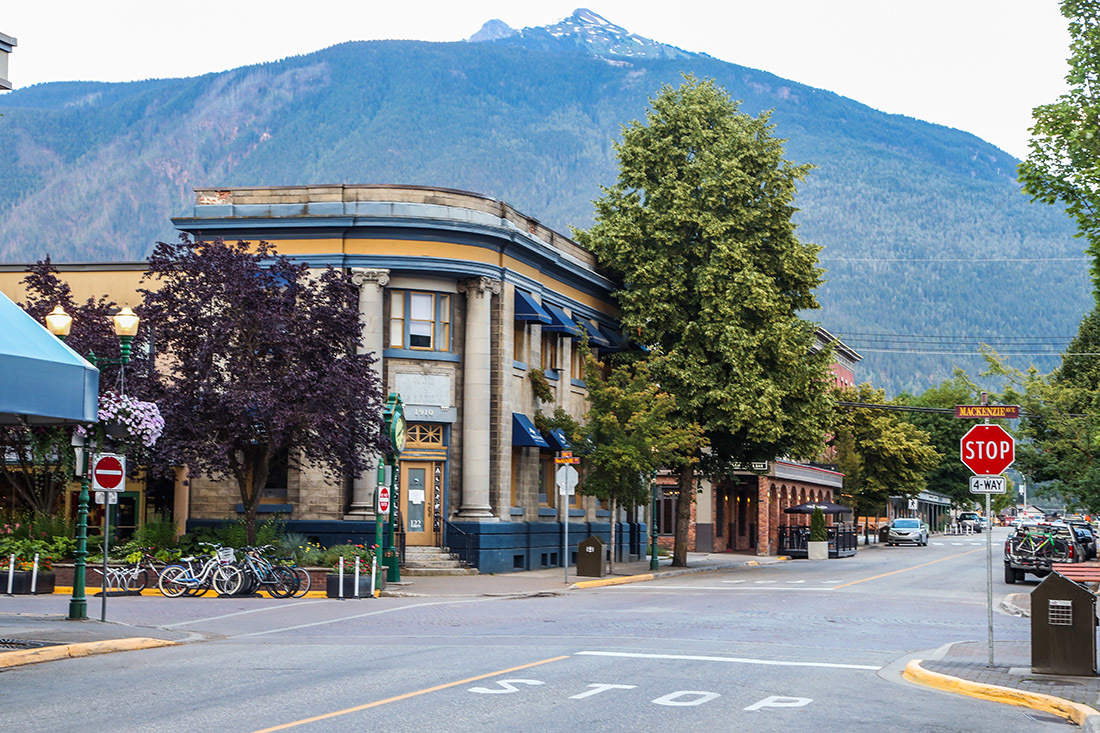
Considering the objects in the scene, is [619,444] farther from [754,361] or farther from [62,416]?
[62,416]

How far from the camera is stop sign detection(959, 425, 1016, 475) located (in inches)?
639

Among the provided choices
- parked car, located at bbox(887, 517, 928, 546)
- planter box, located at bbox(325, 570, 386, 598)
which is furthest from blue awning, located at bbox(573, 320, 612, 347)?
parked car, located at bbox(887, 517, 928, 546)

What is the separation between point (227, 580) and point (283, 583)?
121 centimetres

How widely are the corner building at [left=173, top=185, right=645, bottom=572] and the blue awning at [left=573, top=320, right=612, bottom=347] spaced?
5.24m

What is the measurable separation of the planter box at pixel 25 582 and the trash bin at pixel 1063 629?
853 inches

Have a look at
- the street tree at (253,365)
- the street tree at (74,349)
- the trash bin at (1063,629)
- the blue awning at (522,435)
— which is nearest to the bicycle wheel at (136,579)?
the street tree at (253,365)

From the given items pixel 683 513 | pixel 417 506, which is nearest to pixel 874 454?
pixel 683 513

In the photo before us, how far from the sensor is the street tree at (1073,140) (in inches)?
927

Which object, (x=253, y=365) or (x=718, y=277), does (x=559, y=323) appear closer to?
(x=718, y=277)

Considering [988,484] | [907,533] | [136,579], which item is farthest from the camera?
[907,533]

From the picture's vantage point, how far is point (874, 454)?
81438mm

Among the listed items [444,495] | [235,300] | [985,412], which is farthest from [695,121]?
[985,412]

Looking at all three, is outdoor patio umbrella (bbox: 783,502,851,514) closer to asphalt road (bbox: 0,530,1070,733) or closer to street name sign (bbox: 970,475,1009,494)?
asphalt road (bbox: 0,530,1070,733)

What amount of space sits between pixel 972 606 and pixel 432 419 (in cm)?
1648
